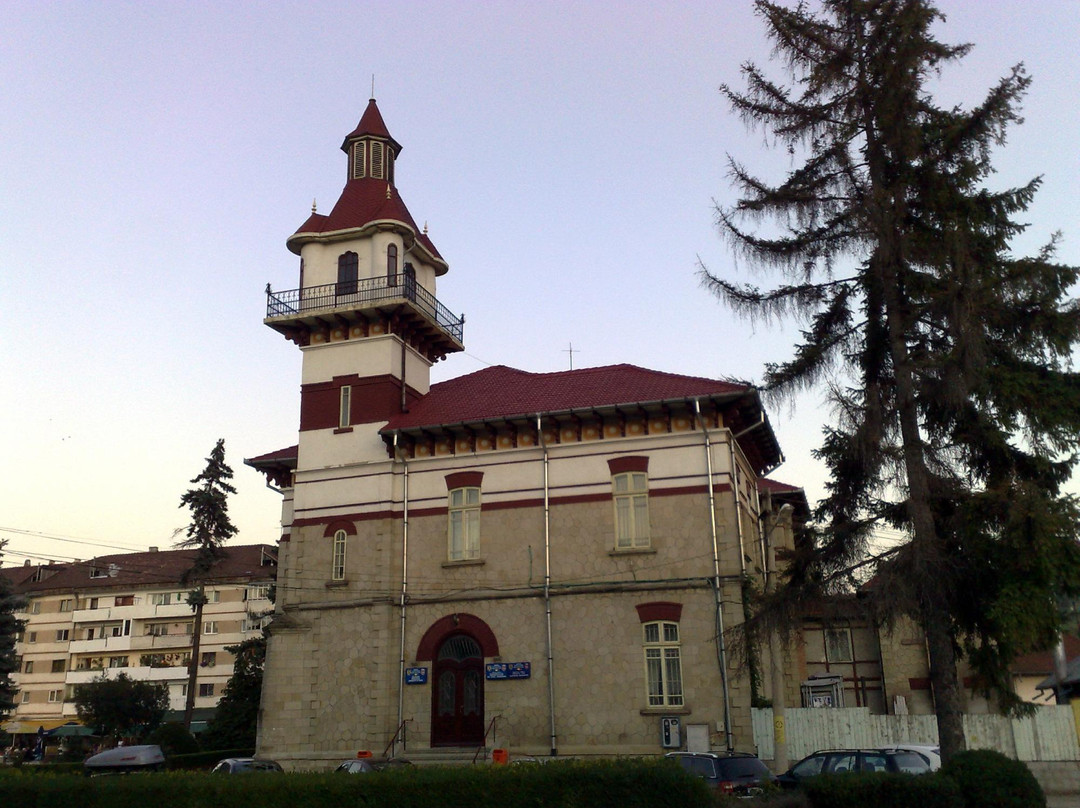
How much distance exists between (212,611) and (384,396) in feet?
143

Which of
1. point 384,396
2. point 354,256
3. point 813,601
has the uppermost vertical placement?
point 354,256

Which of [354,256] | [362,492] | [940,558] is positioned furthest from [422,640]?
[940,558]

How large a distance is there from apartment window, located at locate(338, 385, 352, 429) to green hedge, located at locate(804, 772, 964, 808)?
21.9 meters

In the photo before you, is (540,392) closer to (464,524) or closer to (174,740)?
(464,524)

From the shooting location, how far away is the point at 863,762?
720 inches

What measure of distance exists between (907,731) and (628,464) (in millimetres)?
10408

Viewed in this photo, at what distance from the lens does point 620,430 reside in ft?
96.9

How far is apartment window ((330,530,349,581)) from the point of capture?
103 ft

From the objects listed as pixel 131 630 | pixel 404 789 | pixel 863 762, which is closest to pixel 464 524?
pixel 863 762

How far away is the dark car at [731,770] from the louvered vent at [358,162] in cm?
2635

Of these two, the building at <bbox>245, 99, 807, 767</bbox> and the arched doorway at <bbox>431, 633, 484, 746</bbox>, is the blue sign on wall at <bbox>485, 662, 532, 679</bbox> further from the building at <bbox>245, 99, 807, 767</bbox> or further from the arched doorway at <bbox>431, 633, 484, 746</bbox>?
the arched doorway at <bbox>431, 633, 484, 746</bbox>

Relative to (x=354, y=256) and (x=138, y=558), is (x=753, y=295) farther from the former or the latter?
(x=138, y=558)

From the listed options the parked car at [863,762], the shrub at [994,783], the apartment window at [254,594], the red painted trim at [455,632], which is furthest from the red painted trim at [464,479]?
the apartment window at [254,594]

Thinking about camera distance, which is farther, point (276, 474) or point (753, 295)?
point (276, 474)
